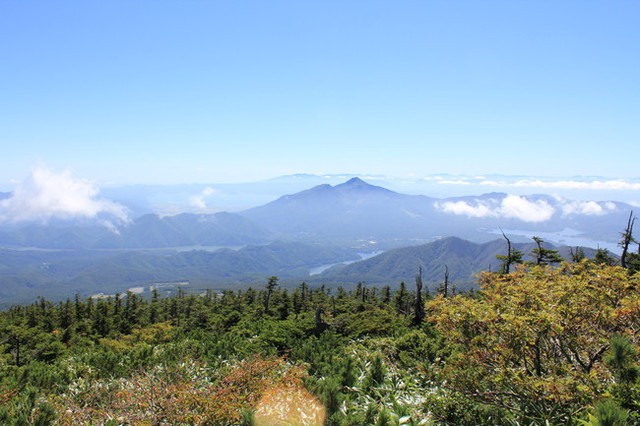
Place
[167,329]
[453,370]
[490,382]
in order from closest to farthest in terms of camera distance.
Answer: [490,382]
[453,370]
[167,329]

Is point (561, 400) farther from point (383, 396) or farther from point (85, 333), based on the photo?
point (85, 333)

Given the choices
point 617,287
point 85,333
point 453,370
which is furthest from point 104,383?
point 85,333

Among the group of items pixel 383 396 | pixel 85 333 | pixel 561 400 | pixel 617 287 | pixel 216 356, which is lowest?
pixel 85 333

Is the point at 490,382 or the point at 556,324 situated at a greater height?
the point at 556,324

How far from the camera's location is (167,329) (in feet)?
69.4

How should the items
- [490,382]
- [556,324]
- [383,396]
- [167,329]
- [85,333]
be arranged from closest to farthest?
[556,324] < [490,382] < [383,396] < [167,329] < [85,333]

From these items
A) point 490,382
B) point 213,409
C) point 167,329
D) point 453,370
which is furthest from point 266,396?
point 167,329

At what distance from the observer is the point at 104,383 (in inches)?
370

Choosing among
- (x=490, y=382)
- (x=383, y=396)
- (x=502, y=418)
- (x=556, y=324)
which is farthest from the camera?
(x=383, y=396)

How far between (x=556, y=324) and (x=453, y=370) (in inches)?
97.7

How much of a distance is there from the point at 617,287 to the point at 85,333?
110 ft

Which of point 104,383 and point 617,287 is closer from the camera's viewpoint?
point 617,287

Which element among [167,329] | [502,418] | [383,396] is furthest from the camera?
[167,329]

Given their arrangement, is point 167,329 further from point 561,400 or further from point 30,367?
point 561,400
